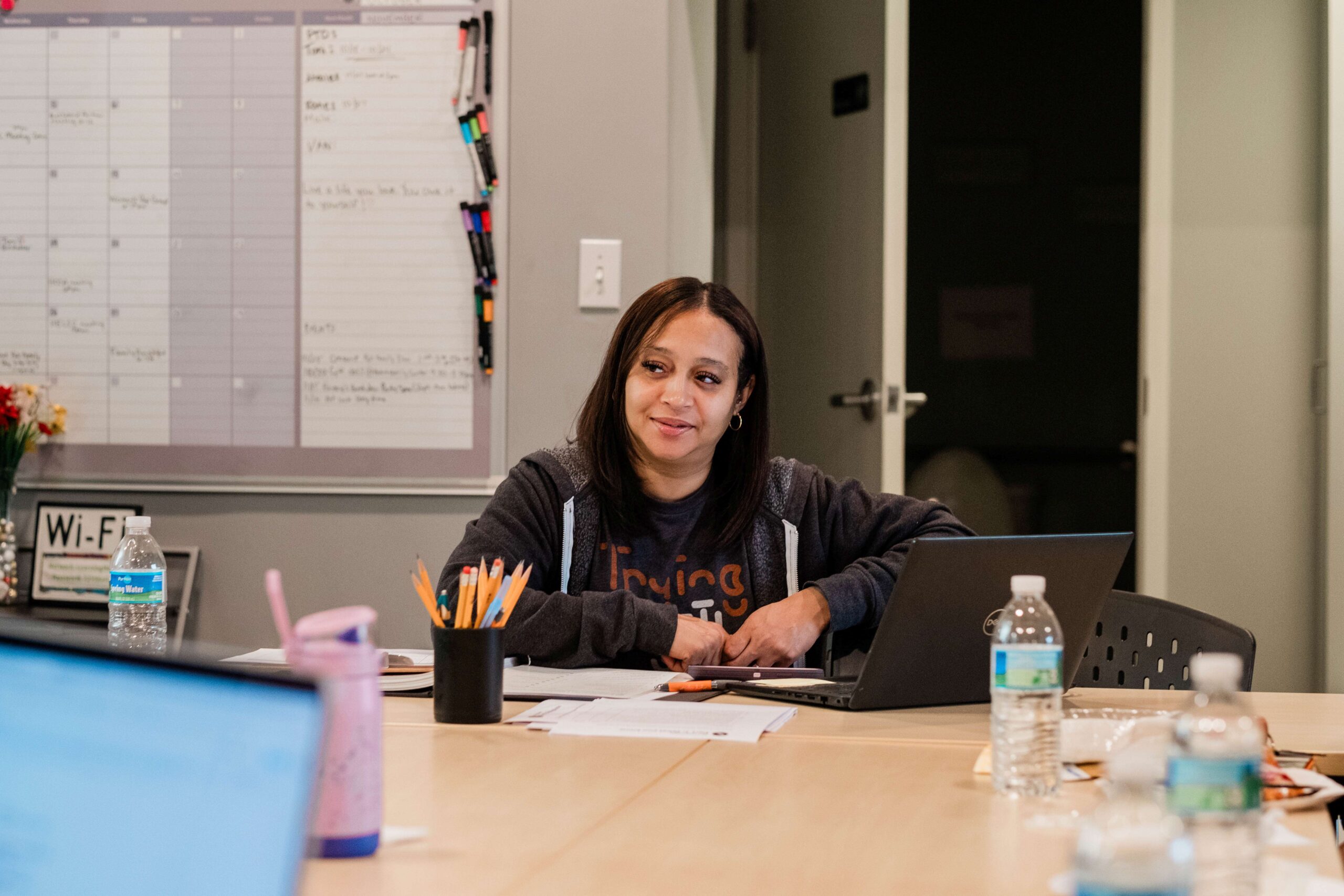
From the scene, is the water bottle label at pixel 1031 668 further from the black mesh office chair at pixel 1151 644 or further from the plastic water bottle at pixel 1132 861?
the black mesh office chair at pixel 1151 644

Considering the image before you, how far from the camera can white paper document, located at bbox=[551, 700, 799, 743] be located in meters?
1.26

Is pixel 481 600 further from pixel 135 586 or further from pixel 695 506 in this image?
pixel 135 586

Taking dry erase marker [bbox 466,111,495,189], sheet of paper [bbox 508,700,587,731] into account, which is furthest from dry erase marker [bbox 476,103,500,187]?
sheet of paper [bbox 508,700,587,731]

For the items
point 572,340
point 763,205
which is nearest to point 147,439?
point 572,340

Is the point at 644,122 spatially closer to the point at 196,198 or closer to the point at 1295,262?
the point at 196,198

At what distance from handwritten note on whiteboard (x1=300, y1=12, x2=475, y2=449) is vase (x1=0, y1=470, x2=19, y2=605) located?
667mm

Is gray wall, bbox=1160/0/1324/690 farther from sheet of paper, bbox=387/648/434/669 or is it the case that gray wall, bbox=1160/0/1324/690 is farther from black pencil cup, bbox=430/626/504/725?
black pencil cup, bbox=430/626/504/725

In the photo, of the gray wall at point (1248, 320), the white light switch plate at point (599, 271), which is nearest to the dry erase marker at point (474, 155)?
the white light switch plate at point (599, 271)

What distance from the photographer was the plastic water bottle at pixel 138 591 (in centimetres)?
209

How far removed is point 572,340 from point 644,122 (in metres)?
0.48

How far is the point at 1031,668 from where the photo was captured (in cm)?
106

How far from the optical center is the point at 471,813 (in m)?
0.97

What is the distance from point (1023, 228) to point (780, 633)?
376 centimetres

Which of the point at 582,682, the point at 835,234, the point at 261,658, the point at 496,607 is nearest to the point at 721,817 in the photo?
the point at 496,607
